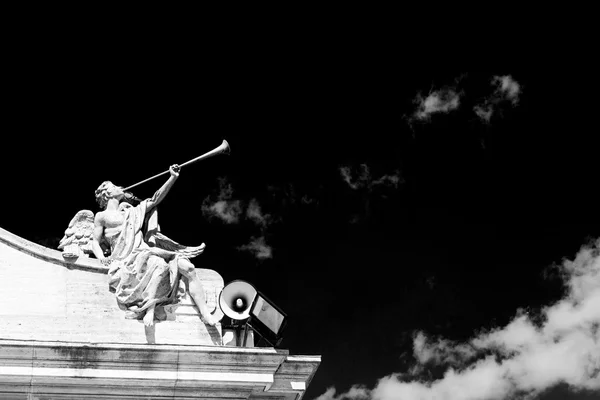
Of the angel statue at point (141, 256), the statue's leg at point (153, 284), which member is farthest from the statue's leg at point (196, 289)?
the statue's leg at point (153, 284)

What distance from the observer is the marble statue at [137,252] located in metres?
15.3

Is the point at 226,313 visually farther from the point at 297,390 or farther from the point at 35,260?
the point at 35,260

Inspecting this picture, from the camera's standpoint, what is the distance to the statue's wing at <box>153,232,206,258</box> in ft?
54.0

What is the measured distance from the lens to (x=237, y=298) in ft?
48.4

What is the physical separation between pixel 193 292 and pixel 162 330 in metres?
0.88

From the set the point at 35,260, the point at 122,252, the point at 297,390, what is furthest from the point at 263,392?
the point at 35,260

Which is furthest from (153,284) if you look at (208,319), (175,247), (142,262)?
(175,247)

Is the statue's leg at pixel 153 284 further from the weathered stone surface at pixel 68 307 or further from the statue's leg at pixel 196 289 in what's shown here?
the statue's leg at pixel 196 289

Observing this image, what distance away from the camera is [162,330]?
1520 centimetres

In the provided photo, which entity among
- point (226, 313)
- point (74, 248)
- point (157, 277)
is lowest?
point (226, 313)

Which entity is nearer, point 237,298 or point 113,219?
point 237,298

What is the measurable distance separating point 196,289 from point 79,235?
2.77 metres

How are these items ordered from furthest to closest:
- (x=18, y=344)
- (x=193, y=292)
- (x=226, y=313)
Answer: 1. (x=193, y=292)
2. (x=226, y=313)
3. (x=18, y=344)

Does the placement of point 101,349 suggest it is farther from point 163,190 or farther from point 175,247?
point 163,190
